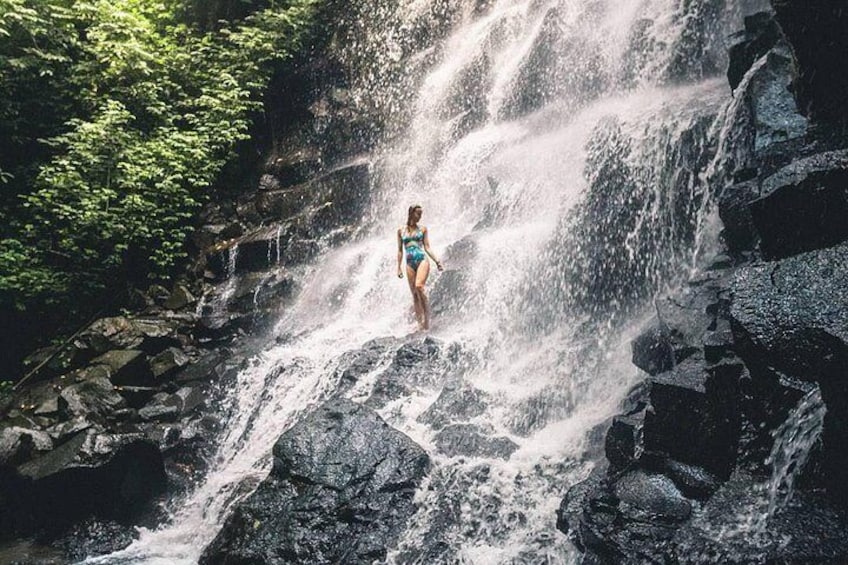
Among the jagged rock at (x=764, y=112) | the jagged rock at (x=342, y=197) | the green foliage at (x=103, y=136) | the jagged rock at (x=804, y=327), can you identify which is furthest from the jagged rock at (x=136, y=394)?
the jagged rock at (x=764, y=112)

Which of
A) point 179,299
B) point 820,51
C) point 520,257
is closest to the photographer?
point 820,51

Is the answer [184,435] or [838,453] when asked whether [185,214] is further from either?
[838,453]

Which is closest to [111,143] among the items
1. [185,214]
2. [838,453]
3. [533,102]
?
[185,214]

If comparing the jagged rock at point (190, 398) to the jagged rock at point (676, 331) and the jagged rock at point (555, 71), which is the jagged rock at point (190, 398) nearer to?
the jagged rock at point (676, 331)

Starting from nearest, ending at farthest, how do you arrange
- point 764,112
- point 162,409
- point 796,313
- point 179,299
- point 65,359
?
point 796,313, point 764,112, point 162,409, point 65,359, point 179,299

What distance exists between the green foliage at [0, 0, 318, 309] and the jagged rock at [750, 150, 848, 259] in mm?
11674

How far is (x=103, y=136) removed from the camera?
11.4m

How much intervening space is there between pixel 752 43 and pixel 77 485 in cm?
1080

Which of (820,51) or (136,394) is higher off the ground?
(820,51)

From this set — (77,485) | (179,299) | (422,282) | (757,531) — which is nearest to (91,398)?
(77,485)

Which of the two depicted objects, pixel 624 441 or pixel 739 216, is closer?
pixel 624 441

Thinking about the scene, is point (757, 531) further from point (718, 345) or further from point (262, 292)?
point (262, 292)

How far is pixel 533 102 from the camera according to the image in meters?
13.0

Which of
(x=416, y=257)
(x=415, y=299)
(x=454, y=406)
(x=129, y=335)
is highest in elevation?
(x=416, y=257)
